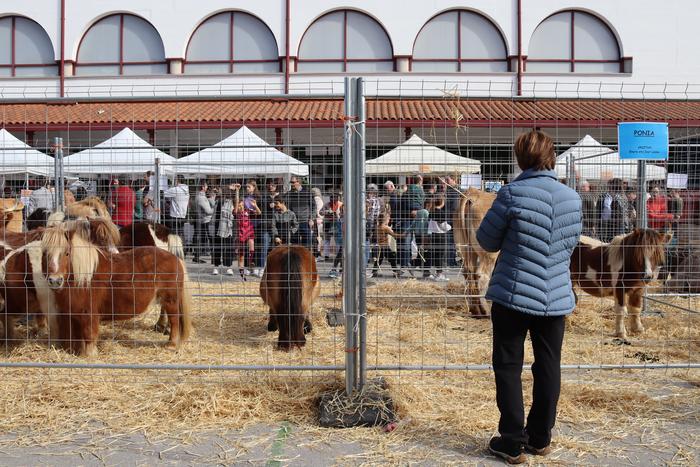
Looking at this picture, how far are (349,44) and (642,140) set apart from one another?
17.5 meters

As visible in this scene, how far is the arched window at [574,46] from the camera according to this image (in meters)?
22.4

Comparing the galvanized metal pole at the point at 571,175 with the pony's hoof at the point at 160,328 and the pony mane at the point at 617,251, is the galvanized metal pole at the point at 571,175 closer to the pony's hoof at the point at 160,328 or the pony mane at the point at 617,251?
the pony mane at the point at 617,251

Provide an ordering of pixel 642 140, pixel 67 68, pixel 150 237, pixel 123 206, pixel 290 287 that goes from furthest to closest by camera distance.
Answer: pixel 67 68 → pixel 123 206 → pixel 150 237 → pixel 290 287 → pixel 642 140

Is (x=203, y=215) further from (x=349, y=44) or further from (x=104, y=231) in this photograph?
(x=349, y=44)

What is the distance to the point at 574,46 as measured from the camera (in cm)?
2245

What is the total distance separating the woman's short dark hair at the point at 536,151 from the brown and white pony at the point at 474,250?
4.53 m

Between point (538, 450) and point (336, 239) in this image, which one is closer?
point (538, 450)

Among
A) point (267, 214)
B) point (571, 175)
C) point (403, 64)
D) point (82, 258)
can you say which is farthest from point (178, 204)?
point (403, 64)

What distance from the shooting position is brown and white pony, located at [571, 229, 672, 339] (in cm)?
722

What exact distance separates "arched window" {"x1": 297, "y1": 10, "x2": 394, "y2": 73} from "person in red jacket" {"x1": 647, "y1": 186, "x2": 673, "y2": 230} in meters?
14.5

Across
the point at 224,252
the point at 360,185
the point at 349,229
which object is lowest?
the point at 224,252

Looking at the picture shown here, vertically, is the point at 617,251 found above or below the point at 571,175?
below

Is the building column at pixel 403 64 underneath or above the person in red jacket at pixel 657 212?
above

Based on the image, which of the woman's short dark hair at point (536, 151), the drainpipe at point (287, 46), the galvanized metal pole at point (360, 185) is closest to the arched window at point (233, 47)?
the drainpipe at point (287, 46)
